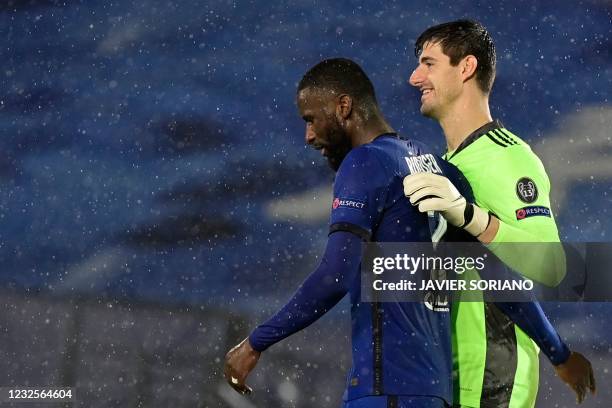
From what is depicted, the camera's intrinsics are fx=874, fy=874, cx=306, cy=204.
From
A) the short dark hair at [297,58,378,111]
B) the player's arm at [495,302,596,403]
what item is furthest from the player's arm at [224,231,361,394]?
the player's arm at [495,302,596,403]

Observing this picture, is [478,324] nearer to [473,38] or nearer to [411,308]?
[411,308]

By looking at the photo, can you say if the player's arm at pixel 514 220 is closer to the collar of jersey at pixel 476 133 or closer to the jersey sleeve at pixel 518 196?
the jersey sleeve at pixel 518 196

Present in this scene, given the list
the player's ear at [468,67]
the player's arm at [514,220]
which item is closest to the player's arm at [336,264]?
the player's arm at [514,220]

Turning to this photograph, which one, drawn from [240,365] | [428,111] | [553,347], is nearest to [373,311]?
[240,365]

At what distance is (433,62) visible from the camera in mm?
5344

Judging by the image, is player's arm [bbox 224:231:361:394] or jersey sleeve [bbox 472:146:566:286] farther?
jersey sleeve [bbox 472:146:566:286]

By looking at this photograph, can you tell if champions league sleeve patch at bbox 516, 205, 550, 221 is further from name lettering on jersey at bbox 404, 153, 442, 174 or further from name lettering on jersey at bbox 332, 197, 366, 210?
name lettering on jersey at bbox 332, 197, 366, 210

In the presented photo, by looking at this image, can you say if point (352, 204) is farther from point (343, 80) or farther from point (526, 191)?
point (526, 191)

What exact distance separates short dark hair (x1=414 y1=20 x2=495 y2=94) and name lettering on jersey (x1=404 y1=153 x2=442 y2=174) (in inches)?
41.0

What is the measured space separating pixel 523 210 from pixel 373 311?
1325 millimetres

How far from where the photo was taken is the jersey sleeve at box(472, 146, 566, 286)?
4.68m

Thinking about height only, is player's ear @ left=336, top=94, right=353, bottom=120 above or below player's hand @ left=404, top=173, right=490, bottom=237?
above

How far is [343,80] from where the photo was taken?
4.46 metres

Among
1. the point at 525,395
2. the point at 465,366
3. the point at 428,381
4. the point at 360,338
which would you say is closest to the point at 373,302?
the point at 360,338
